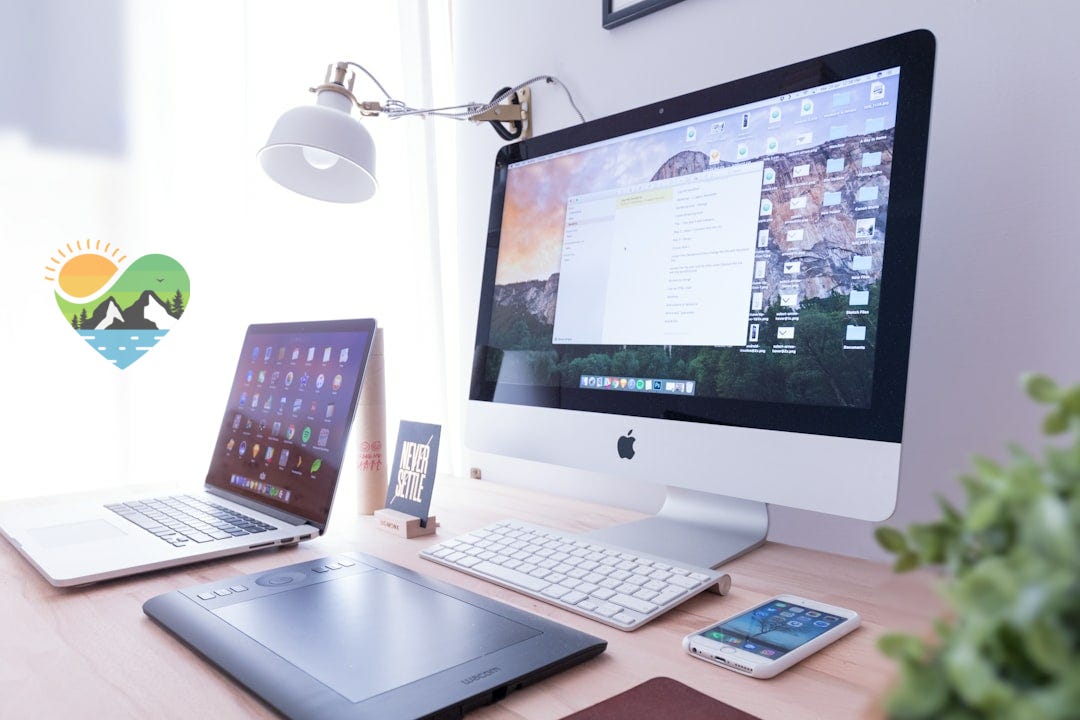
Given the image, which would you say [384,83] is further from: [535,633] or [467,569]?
[535,633]

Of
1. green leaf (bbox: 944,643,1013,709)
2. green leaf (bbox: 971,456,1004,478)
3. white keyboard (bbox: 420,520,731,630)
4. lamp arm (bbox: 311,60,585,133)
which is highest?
lamp arm (bbox: 311,60,585,133)

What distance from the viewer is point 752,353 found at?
0.76m

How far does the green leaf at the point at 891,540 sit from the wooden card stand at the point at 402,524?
82cm

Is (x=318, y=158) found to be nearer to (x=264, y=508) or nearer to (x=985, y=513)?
(x=264, y=508)

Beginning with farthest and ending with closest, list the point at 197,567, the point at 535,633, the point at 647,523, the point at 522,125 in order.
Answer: the point at 522,125, the point at 647,523, the point at 197,567, the point at 535,633

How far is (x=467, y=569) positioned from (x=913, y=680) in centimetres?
66

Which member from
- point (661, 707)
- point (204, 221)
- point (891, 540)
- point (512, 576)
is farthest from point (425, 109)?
point (891, 540)

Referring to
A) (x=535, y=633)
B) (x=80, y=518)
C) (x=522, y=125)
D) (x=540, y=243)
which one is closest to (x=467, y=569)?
(x=535, y=633)

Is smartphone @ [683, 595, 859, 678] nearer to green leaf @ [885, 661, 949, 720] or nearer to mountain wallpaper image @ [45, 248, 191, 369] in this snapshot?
green leaf @ [885, 661, 949, 720]

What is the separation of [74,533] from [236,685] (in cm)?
50

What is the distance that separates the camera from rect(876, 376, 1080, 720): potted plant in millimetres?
125

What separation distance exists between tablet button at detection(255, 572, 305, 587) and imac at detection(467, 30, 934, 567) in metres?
0.35

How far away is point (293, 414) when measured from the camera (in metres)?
1.03

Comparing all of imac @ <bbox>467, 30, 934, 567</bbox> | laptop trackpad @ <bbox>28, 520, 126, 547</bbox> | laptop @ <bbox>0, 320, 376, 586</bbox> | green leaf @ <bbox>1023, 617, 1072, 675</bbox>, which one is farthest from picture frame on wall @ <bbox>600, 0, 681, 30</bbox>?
green leaf @ <bbox>1023, 617, 1072, 675</bbox>
